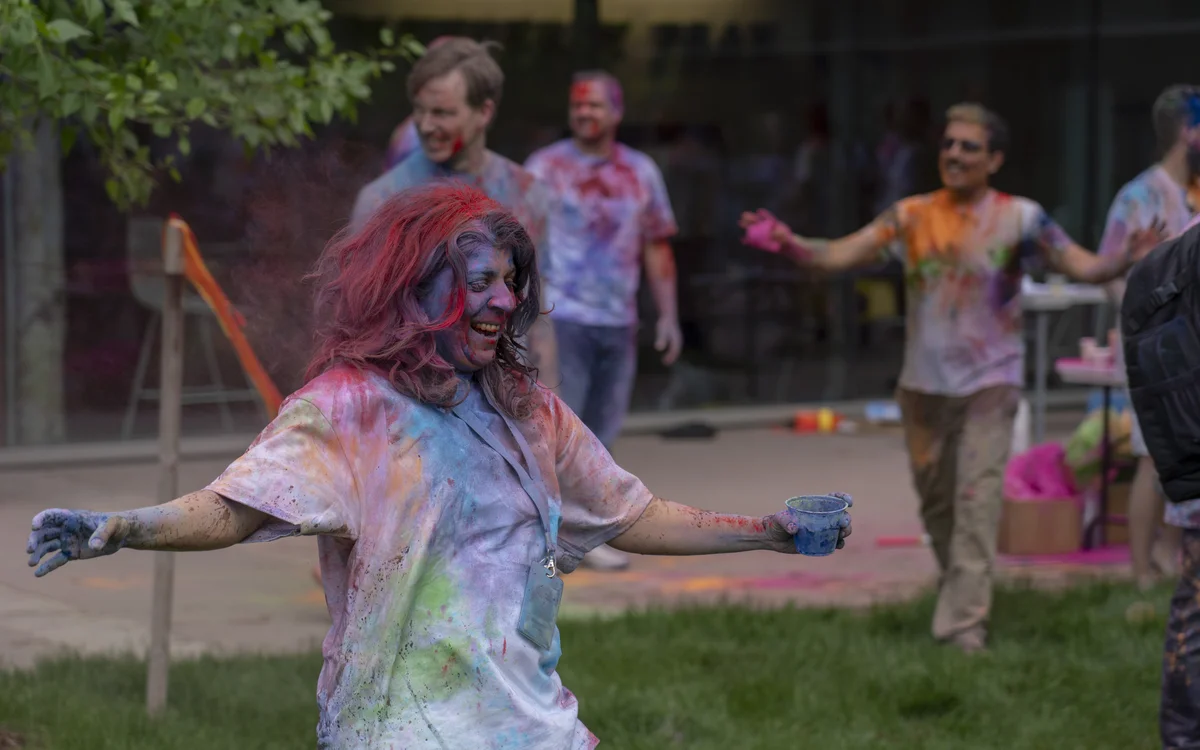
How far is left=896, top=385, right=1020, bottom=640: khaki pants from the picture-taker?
22.3ft

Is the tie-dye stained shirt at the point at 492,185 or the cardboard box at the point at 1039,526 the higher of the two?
the tie-dye stained shirt at the point at 492,185

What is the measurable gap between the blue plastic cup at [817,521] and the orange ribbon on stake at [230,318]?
226 centimetres

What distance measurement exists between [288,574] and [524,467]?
532 centimetres

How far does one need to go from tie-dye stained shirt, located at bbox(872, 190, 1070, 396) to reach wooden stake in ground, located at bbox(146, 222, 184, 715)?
2.77m

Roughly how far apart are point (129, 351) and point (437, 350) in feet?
29.7

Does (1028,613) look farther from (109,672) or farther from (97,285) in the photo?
(97,285)

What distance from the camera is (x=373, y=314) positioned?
3.03 metres

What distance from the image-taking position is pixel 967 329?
6895 mm

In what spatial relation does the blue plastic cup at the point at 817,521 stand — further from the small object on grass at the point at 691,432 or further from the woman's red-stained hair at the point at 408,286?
the small object on grass at the point at 691,432

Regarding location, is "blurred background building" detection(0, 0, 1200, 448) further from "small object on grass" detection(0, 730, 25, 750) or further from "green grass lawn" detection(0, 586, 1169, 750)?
"small object on grass" detection(0, 730, 25, 750)

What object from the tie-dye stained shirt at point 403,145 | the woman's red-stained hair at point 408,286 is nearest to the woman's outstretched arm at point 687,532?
the woman's red-stained hair at point 408,286

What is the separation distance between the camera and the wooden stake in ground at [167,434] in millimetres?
5602

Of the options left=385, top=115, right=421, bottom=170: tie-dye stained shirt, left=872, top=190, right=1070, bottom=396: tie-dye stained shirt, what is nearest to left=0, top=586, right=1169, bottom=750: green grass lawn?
left=872, top=190, right=1070, bottom=396: tie-dye stained shirt

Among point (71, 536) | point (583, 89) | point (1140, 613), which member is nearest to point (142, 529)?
point (71, 536)
